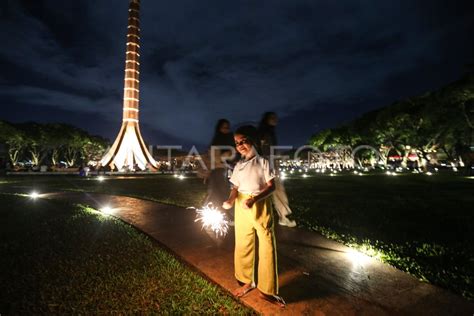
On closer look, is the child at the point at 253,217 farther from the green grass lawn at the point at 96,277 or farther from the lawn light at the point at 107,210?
the lawn light at the point at 107,210

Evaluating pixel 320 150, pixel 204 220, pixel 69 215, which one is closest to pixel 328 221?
pixel 204 220

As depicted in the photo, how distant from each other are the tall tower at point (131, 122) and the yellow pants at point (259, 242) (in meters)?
39.6

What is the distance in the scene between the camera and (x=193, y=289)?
309cm

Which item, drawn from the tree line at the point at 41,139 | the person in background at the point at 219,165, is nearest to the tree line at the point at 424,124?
the person in background at the point at 219,165

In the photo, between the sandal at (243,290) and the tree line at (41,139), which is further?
the tree line at (41,139)

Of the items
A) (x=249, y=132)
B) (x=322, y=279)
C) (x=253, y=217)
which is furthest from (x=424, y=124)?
(x=253, y=217)

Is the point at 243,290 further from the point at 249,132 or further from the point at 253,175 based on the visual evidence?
the point at 249,132

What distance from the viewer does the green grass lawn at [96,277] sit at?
108 inches

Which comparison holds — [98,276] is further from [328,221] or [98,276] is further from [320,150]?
[320,150]

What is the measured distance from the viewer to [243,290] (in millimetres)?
2957

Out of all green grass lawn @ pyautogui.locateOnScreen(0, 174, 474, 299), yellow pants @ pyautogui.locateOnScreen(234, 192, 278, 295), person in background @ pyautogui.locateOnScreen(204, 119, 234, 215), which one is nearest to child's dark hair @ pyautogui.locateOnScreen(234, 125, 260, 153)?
yellow pants @ pyautogui.locateOnScreen(234, 192, 278, 295)

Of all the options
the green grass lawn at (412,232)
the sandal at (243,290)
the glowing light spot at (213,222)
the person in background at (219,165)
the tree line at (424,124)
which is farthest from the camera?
the tree line at (424,124)

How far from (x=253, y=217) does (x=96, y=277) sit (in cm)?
221

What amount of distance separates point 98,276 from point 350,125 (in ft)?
186
